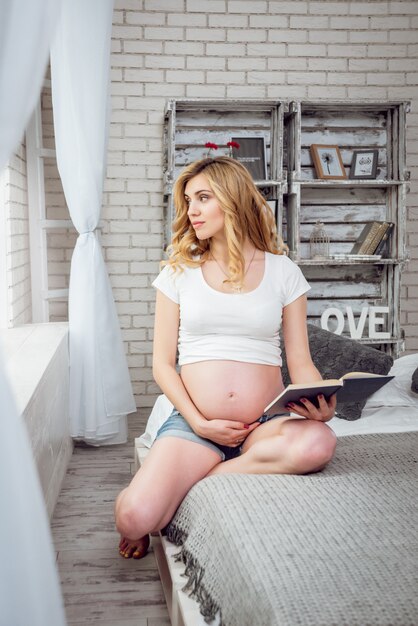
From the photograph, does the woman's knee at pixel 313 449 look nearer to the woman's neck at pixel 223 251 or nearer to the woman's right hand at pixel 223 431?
the woman's right hand at pixel 223 431

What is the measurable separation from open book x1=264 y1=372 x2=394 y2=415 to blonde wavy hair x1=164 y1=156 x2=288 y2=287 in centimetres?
46

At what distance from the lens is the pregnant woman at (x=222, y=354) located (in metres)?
2.15

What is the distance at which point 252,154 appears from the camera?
459 centimetres

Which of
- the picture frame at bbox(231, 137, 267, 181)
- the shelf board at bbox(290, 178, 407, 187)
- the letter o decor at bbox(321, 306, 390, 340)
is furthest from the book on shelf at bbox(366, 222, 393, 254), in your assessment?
the picture frame at bbox(231, 137, 267, 181)

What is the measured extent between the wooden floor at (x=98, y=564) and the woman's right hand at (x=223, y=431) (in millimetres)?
521

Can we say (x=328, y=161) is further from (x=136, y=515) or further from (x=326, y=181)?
(x=136, y=515)

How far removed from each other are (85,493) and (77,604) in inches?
39.6

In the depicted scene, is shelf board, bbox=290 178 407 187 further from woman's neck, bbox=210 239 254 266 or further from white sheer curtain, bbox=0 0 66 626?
white sheer curtain, bbox=0 0 66 626

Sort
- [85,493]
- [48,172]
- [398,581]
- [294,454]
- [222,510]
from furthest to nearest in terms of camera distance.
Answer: [48,172]
[85,493]
[294,454]
[222,510]
[398,581]

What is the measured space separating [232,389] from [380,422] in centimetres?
82

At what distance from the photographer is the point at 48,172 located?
4.36 meters

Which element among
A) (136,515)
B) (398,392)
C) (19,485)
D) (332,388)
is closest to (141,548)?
(136,515)

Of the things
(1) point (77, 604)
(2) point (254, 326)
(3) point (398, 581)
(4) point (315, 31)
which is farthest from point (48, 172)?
(3) point (398, 581)

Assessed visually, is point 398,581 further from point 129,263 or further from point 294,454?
point 129,263
